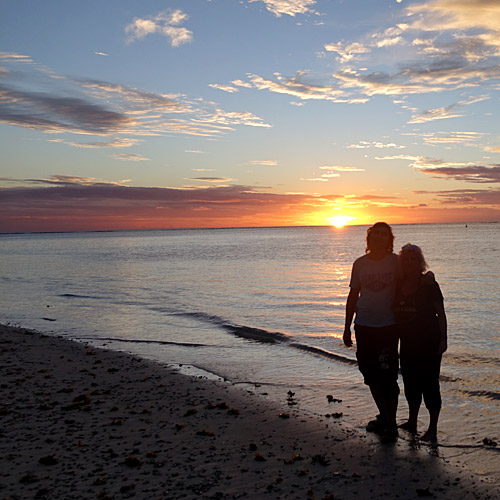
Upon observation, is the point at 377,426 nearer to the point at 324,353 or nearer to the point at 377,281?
the point at 377,281

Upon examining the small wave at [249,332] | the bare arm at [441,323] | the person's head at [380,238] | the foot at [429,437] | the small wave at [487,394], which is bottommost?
the small wave at [249,332]

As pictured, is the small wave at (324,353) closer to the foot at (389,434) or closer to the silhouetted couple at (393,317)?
the foot at (389,434)

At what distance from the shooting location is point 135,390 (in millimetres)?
8086

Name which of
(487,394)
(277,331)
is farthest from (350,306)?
(277,331)

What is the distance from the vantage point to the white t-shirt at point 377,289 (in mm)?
5695

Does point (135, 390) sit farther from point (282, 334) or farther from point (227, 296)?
point (227, 296)

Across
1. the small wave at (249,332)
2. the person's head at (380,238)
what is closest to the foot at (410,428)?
the person's head at (380,238)

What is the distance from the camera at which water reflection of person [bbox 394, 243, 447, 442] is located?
5656mm

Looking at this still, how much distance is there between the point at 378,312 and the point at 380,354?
524mm

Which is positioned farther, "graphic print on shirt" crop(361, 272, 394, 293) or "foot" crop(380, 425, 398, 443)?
"foot" crop(380, 425, 398, 443)

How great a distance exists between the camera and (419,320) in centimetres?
570

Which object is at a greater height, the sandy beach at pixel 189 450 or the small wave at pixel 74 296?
the sandy beach at pixel 189 450

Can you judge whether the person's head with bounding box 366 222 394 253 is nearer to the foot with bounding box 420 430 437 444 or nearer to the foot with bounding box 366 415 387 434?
the foot with bounding box 366 415 387 434

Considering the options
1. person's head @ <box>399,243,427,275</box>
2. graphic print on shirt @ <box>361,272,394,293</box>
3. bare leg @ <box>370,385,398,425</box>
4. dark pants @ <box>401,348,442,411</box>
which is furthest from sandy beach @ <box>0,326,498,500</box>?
person's head @ <box>399,243,427,275</box>
